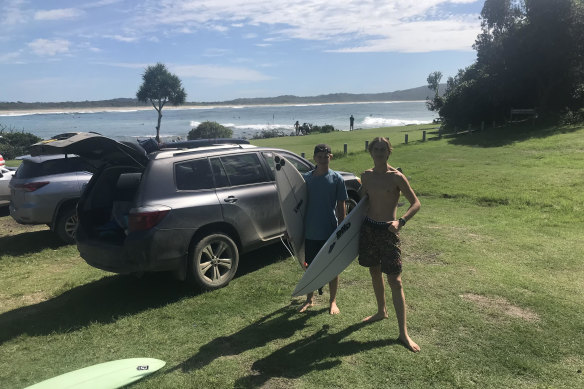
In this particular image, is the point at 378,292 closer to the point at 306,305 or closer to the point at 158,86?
the point at 306,305

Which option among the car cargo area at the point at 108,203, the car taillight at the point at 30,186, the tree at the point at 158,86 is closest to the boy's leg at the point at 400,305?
the car cargo area at the point at 108,203

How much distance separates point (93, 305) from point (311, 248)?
278 cm

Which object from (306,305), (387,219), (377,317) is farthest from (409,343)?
(306,305)

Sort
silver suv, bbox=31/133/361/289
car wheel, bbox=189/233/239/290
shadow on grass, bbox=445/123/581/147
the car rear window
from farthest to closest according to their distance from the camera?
shadow on grass, bbox=445/123/581/147, the car rear window, car wheel, bbox=189/233/239/290, silver suv, bbox=31/133/361/289

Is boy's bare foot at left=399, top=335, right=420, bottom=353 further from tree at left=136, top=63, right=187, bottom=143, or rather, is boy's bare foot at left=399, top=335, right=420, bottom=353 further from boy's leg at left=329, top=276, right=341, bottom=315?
tree at left=136, top=63, right=187, bottom=143

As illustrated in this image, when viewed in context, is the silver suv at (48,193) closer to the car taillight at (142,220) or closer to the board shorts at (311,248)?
the car taillight at (142,220)

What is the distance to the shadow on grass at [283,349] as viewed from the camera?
3.54m

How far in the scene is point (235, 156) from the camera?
229 inches

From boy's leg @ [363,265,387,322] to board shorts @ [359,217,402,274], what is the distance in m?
0.14

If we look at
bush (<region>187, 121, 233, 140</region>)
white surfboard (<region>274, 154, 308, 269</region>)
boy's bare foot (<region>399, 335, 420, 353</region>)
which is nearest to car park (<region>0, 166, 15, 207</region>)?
white surfboard (<region>274, 154, 308, 269</region>)

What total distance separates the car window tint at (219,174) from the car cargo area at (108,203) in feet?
3.29

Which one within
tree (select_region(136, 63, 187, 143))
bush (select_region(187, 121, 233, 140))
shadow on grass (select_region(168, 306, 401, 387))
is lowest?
shadow on grass (select_region(168, 306, 401, 387))

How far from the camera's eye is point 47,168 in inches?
310

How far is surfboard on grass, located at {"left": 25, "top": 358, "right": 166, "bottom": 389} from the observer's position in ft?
11.2
